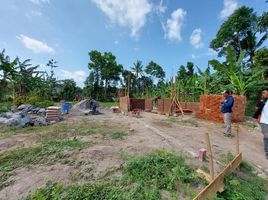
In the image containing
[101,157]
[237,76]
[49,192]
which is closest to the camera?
[49,192]

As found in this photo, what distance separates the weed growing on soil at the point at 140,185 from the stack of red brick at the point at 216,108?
6.94m

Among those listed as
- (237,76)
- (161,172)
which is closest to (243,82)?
(237,76)

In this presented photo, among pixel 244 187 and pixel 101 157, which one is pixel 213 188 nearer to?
pixel 244 187

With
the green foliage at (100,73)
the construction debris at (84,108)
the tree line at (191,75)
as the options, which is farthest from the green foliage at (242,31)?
the green foliage at (100,73)

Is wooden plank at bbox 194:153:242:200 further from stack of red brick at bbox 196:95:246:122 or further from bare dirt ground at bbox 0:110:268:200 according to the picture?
stack of red brick at bbox 196:95:246:122

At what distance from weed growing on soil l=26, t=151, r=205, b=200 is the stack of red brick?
6.94m

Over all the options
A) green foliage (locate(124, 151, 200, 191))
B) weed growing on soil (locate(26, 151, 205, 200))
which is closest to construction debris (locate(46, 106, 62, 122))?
weed growing on soil (locate(26, 151, 205, 200))

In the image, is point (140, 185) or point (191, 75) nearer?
point (140, 185)

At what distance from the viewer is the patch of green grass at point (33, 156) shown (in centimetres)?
319

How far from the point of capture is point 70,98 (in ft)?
121

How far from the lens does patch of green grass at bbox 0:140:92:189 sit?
3.19 m

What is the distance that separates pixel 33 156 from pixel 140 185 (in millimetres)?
2605

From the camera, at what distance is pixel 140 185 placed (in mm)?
2594

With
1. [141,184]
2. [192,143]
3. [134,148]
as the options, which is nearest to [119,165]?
[141,184]
